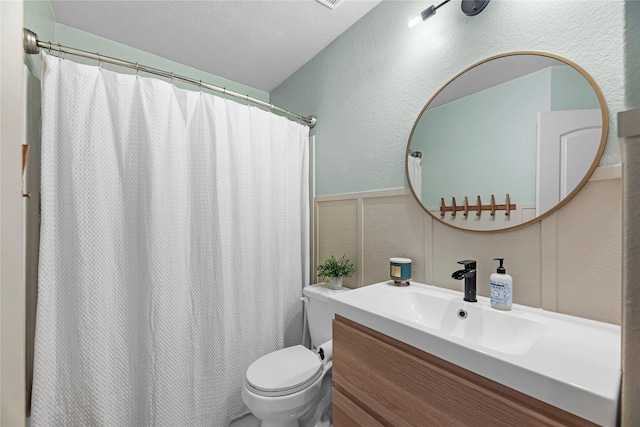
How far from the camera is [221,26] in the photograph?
158 cm

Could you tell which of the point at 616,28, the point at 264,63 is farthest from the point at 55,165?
the point at 616,28

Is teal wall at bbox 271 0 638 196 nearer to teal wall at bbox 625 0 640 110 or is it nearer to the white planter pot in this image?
teal wall at bbox 625 0 640 110

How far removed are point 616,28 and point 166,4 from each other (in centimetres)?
194

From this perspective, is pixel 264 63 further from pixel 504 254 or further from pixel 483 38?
pixel 504 254

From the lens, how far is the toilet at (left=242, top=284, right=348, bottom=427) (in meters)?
1.13

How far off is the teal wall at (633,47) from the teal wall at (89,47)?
2111 mm

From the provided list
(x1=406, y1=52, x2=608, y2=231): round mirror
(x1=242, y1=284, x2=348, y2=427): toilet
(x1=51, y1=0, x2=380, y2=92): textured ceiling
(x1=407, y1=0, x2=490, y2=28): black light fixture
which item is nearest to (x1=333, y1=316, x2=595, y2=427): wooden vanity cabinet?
(x1=242, y1=284, x2=348, y2=427): toilet

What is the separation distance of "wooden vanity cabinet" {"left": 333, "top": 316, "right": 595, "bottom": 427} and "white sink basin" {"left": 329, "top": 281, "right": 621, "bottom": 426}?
30 mm

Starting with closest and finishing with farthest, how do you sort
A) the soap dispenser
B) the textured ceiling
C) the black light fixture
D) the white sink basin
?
1. the white sink basin
2. the soap dispenser
3. the black light fixture
4. the textured ceiling

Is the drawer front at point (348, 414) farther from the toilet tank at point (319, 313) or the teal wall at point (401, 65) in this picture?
the teal wall at point (401, 65)

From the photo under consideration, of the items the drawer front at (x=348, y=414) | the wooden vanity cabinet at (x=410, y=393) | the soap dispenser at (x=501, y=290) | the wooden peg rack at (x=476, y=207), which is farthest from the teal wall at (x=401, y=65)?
the drawer front at (x=348, y=414)

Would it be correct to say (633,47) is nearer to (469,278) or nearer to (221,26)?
(469,278)

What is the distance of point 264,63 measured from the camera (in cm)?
195

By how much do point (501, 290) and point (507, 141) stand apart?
0.56 metres
